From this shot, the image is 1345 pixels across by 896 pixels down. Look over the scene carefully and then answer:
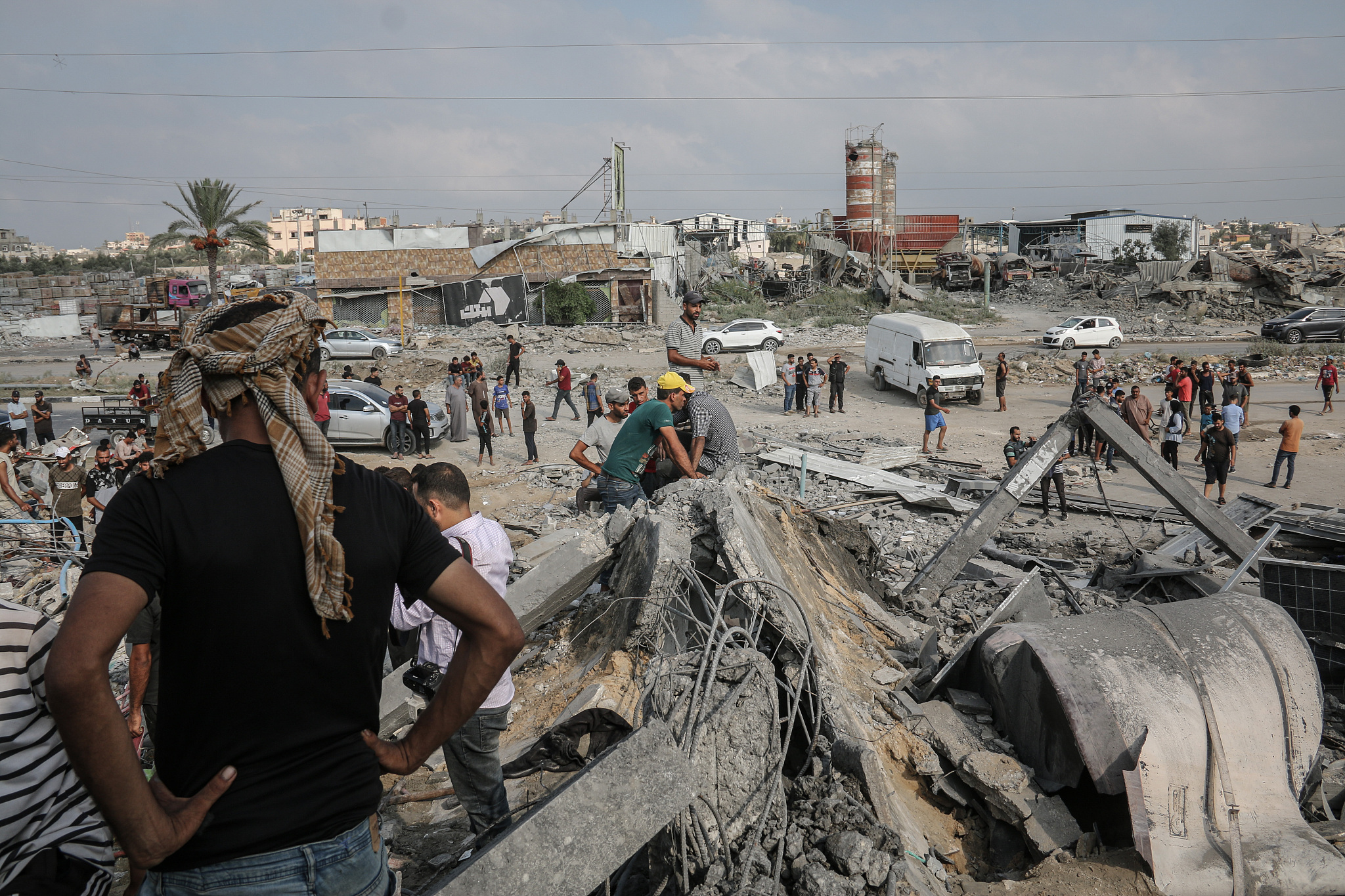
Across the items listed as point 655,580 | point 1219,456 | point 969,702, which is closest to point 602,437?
point 655,580

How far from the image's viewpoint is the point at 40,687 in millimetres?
1757

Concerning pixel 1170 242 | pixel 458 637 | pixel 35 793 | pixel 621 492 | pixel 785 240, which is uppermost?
pixel 785 240

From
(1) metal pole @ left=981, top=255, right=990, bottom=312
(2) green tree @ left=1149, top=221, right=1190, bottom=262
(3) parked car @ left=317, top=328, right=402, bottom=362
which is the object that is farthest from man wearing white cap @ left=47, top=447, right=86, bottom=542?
(2) green tree @ left=1149, top=221, right=1190, bottom=262

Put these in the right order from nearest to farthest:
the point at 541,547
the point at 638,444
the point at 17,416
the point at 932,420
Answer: the point at 638,444 < the point at 541,547 < the point at 17,416 < the point at 932,420

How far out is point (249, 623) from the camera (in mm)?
1466

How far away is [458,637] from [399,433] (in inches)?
538

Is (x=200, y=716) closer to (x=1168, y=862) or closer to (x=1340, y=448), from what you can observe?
(x=1168, y=862)

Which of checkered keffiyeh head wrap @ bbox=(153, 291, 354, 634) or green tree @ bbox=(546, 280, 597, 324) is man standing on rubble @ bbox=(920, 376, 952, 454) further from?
green tree @ bbox=(546, 280, 597, 324)

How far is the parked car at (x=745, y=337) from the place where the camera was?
30.2 m

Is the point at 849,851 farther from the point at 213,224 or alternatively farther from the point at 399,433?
the point at 213,224

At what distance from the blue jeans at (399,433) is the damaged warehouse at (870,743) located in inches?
433

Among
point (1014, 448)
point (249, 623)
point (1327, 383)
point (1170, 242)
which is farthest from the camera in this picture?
point (1170, 242)

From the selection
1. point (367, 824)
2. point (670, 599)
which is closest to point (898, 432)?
point (670, 599)

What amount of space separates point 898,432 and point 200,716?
60.8 feet
